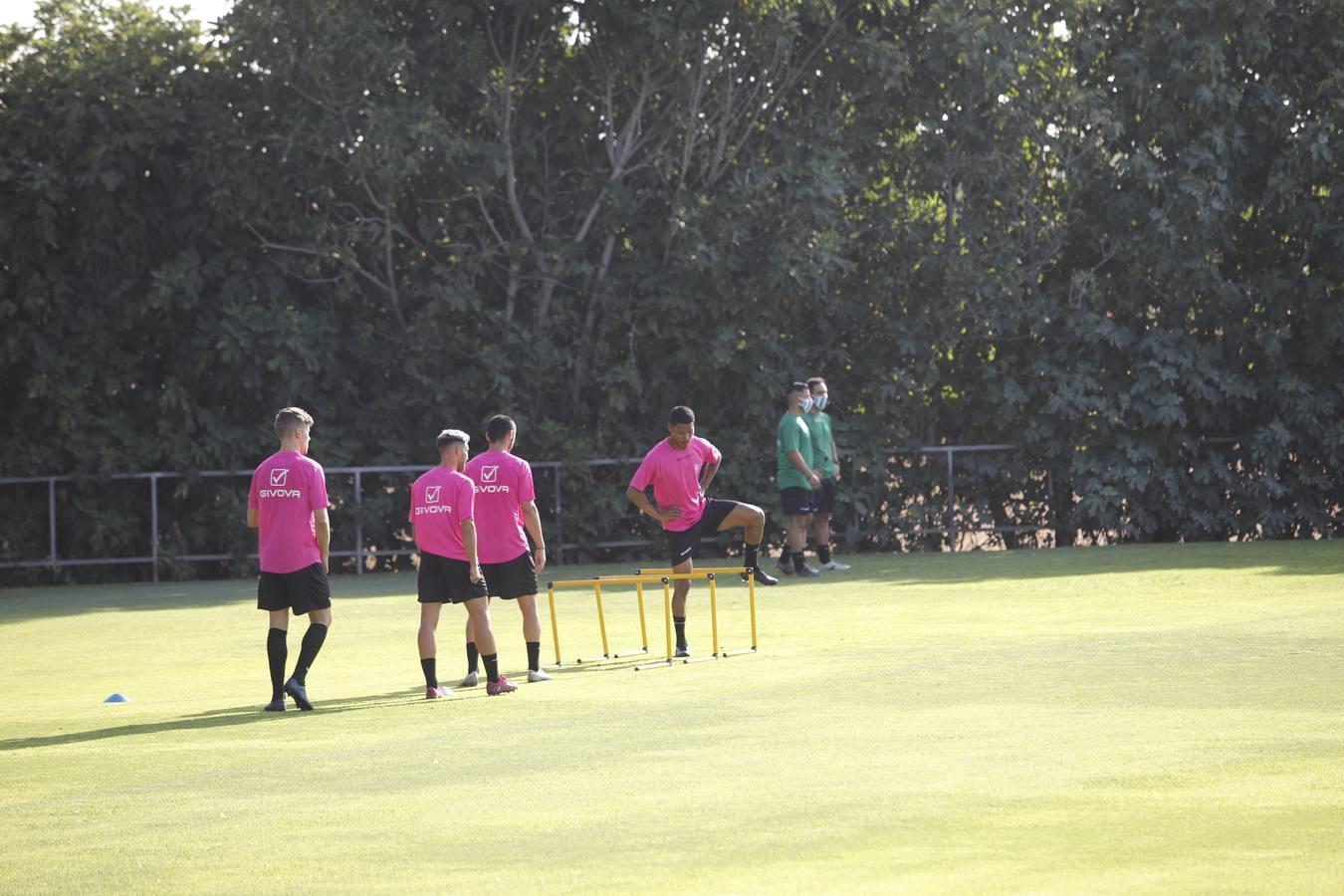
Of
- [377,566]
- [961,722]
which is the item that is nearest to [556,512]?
[377,566]

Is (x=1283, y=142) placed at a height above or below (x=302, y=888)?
above

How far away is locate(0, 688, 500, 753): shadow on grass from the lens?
10.8 m

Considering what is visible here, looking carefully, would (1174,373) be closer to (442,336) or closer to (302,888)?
(442,336)

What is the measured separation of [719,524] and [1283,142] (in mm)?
15901

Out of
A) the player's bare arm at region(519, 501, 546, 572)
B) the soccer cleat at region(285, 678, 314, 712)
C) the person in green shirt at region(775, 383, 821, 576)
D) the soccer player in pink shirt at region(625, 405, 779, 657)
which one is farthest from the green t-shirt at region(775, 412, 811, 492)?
the soccer cleat at region(285, 678, 314, 712)

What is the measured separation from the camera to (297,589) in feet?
39.1

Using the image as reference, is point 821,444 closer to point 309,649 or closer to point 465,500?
point 465,500

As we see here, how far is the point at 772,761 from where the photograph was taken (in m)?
8.92

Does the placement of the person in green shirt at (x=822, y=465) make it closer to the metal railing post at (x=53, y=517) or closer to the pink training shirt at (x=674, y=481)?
the pink training shirt at (x=674, y=481)

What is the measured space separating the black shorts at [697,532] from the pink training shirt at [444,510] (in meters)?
2.52

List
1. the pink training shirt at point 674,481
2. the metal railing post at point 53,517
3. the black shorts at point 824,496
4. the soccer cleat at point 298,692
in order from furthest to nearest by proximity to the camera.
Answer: the metal railing post at point 53,517 < the black shorts at point 824,496 < the pink training shirt at point 674,481 < the soccer cleat at point 298,692

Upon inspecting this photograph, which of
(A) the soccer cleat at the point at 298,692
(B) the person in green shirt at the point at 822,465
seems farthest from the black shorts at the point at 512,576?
(B) the person in green shirt at the point at 822,465

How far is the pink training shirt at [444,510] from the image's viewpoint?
1243 cm

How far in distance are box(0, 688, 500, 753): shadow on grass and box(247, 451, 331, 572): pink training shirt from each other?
0.92 metres
